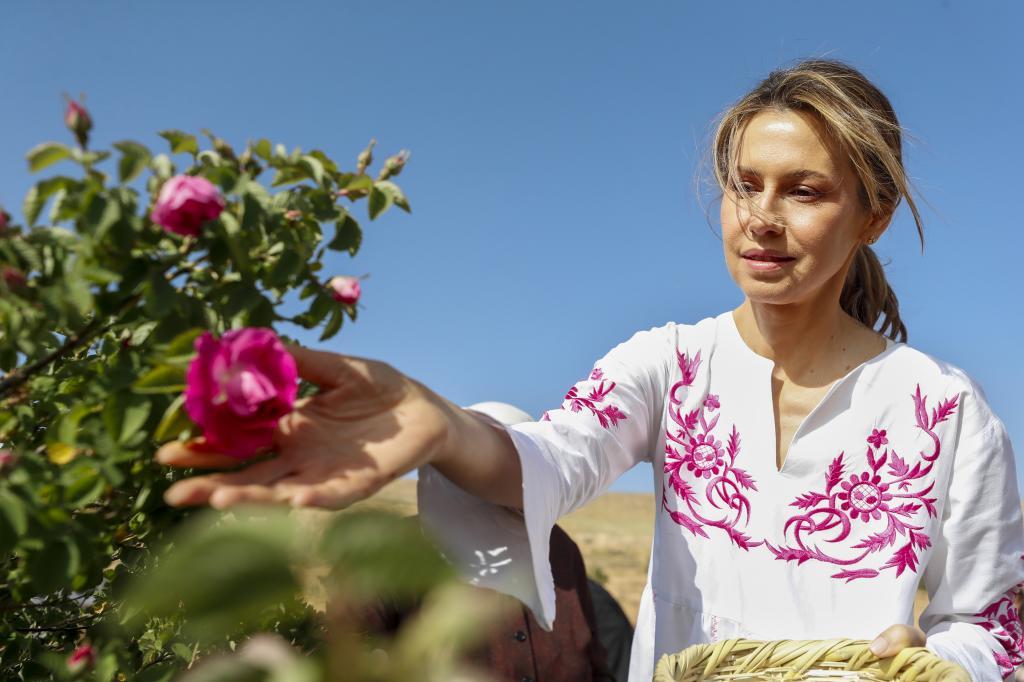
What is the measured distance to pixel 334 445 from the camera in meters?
1.11

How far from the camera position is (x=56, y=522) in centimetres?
111

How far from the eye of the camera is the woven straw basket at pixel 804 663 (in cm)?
180

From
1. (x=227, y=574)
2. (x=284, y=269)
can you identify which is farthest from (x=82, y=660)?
(x=227, y=574)

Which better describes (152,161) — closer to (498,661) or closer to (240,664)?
(240,664)

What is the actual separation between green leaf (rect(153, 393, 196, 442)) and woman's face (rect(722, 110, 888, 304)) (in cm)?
154

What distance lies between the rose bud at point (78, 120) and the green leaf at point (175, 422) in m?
0.35

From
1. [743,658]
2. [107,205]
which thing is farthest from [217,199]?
[743,658]

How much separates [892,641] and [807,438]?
0.63 meters

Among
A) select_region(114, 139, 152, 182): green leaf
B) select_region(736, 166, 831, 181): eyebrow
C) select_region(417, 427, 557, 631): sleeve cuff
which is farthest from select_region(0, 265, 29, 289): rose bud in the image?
select_region(736, 166, 831, 181): eyebrow

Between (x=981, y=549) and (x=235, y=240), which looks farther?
(x=981, y=549)

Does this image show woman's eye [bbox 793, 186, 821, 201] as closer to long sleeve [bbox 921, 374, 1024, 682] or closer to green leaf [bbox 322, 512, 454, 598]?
long sleeve [bbox 921, 374, 1024, 682]

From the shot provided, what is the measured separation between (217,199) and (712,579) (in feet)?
5.42

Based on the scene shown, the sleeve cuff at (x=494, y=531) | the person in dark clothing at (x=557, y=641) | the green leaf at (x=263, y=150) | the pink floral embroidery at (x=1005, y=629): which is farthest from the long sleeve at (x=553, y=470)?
the person in dark clothing at (x=557, y=641)

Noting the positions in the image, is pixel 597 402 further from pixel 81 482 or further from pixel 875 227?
pixel 81 482
